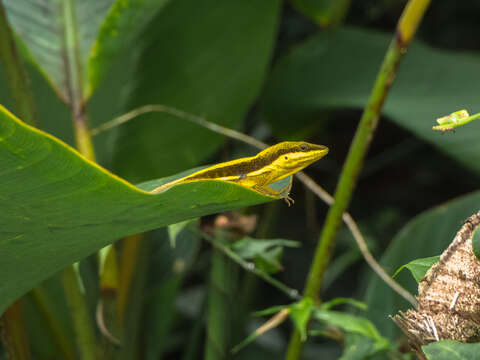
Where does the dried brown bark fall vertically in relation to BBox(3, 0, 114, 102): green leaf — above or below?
below

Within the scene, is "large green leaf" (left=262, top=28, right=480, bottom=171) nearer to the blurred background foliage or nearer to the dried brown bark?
the blurred background foliage

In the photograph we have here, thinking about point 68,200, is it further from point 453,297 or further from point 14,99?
point 14,99

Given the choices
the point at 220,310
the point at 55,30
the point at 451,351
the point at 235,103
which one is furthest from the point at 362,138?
the point at 235,103

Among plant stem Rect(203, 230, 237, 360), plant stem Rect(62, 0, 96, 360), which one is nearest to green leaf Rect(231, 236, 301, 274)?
plant stem Rect(203, 230, 237, 360)

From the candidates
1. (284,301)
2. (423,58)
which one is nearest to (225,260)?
(423,58)

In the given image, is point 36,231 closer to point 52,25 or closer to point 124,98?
point 52,25

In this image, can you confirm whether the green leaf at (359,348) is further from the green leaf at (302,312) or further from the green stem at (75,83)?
the green stem at (75,83)
